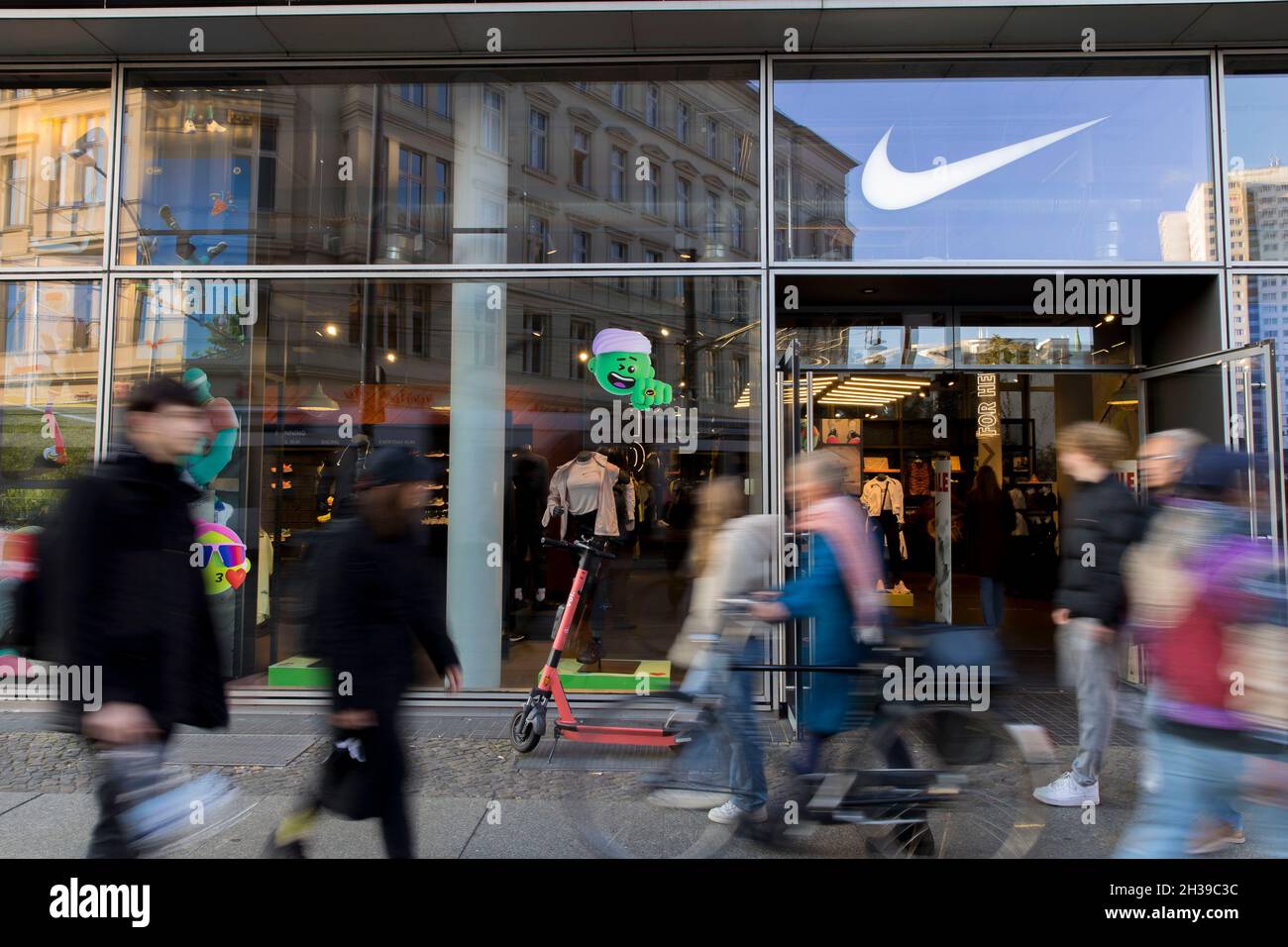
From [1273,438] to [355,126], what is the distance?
7.49m

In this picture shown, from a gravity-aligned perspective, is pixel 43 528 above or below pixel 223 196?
below

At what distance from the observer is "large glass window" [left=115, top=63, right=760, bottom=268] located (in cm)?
701

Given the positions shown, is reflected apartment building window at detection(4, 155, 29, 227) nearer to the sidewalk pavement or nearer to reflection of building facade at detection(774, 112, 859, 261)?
the sidewalk pavement

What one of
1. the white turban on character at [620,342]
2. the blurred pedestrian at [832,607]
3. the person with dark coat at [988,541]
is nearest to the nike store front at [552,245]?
the white turban on character at [620,342]

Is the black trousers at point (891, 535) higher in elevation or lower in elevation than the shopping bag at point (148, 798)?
higher

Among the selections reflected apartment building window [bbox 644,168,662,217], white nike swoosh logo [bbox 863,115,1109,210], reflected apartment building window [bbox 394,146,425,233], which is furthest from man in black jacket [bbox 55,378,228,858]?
white nike swoosh logo [bbox 863,115,1109,210]

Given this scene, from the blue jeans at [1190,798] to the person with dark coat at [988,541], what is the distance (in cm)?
525

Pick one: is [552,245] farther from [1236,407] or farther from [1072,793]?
[1236,407]

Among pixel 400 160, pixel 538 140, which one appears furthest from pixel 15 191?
pixel 538 140

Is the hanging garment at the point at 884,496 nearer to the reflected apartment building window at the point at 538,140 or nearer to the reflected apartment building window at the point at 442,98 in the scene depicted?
the reflected apartment building window at the point at 538,140

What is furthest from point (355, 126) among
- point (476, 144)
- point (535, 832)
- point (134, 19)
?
point (535, 832)

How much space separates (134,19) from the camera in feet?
21.1

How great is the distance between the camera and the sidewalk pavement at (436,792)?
374 centimetres
